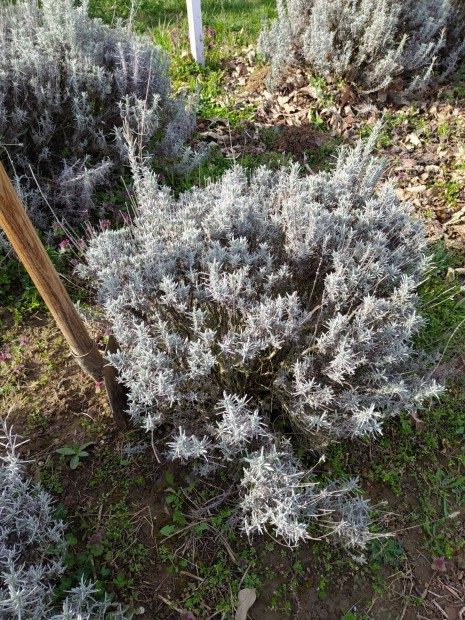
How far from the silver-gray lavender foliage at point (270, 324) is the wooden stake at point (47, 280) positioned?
0.19 m

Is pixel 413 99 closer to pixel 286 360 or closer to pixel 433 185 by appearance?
pixel 433 185

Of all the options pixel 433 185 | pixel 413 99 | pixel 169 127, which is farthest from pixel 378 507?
pixel 413 99

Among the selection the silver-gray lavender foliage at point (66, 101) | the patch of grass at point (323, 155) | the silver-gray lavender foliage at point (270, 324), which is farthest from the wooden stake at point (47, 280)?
the patch of grass at point (323, 155)

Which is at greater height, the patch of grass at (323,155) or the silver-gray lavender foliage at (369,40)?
the silver-gray lavender foliage at (369,40)

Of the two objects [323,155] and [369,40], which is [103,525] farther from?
[369,40]

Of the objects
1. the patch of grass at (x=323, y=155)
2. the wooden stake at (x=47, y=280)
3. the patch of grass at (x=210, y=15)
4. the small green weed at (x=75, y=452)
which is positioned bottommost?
the small green weed at (x=75, y=452)

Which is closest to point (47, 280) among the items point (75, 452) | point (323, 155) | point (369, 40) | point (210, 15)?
point (75, 452)

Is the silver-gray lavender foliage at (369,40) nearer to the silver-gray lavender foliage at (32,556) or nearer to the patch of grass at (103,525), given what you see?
the patch of grass at (103,525)

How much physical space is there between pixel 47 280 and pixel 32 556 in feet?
3.80

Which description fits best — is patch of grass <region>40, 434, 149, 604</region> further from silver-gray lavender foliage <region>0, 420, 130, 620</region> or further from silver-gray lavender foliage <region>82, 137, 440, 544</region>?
silver-gray lavender foliage <region>82, 137, 440, 544</region>

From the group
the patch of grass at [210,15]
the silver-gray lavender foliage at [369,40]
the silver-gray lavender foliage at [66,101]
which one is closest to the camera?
the silver-gray lavender foliage at [66,101]

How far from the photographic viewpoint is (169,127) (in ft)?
12.2

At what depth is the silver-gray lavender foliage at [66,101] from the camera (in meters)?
3.18

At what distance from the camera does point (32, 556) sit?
1.81 m
